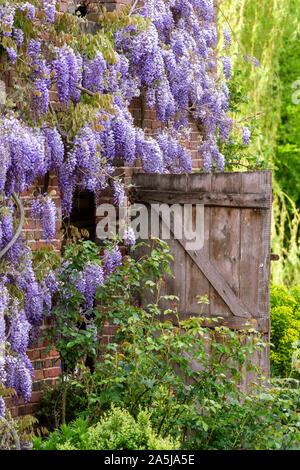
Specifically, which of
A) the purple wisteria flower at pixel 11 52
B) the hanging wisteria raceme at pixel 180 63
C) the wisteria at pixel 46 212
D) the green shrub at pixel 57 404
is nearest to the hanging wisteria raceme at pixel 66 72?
the purple wisteria flower at pixel 11 52

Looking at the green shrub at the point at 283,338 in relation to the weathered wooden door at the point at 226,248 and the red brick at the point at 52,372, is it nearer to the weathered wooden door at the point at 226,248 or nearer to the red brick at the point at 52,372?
the weathered wooden door at the point at 226,248

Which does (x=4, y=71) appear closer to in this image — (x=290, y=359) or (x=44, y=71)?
(x=44, y=71)

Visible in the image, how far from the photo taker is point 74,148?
5.86 m

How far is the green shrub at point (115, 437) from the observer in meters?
4.40

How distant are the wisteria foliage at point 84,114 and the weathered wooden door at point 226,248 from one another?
47 cm

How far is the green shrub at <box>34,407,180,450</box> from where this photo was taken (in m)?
4.40

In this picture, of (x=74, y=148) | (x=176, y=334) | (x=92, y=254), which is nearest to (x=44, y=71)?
(x=74, y=148)

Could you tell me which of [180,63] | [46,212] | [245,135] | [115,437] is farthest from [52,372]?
[245,135]

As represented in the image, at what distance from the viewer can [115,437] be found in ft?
14.7

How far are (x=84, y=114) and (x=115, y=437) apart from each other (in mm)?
2480

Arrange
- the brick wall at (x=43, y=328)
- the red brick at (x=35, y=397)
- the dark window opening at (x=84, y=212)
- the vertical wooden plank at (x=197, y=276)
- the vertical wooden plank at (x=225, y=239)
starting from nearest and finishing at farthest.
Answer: the brick wall at (x=43, y=328) < the red brick at (x=35, y=397) < the vertical wooden plank at (x=225, y=239) < the vertical wooden plank at (x=197, y=276) < the dark window opening at (x=84, y=212)

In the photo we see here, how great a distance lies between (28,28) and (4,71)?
34 centimetres

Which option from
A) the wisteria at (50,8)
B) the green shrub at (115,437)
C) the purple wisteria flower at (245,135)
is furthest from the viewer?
the purple wisteria flower at (245,135)

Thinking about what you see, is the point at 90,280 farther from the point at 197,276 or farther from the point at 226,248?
the point at 226,248
